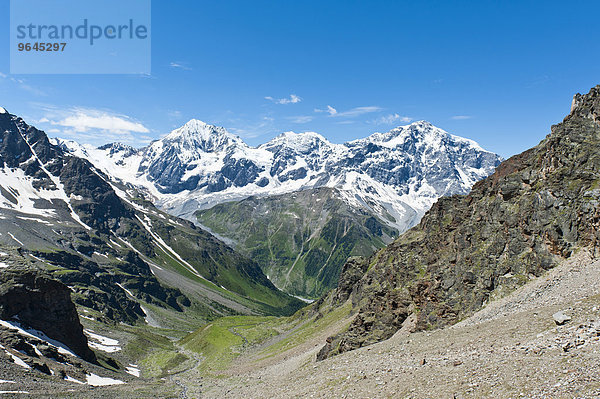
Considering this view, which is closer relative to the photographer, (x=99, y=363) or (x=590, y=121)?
(x=590, y=121)

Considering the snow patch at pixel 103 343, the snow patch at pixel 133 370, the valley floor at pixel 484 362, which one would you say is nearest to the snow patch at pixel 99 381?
the valley floor at pixel 484 362

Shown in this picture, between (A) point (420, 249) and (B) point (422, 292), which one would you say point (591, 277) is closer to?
(B) point (422, 292)

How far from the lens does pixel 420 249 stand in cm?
8100

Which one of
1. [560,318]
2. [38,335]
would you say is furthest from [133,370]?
[560,318]

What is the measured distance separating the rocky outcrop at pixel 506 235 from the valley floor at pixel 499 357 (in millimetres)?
4170

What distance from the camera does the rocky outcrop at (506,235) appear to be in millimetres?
47844

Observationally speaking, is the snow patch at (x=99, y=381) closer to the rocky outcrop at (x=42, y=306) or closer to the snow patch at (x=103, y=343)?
the rocky outcrop at (x=42, y=306)

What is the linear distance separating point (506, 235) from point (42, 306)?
108721 mm

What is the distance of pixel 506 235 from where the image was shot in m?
55.4

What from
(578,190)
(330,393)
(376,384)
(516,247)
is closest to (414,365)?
(376,384)

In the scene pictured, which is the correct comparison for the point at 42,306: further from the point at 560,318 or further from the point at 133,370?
the point at 560,318

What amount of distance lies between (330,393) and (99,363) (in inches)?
3513

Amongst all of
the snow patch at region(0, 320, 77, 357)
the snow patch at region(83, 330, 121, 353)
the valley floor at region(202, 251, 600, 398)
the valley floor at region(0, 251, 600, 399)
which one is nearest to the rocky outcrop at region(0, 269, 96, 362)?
the snow patch at region(0, 320, 77, 357)

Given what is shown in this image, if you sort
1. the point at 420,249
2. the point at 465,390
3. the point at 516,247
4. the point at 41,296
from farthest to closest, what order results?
the point at 41,296 → the point at 420,249 → the point at 516,247 → the point at 465,390
